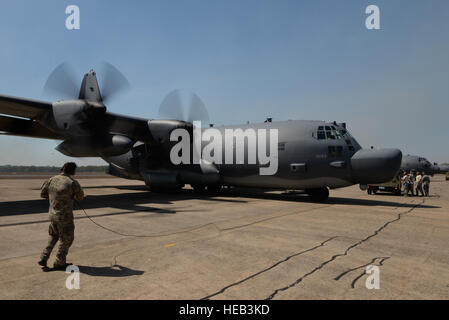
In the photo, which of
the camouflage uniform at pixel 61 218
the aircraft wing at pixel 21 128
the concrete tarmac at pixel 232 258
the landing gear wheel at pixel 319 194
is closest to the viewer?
the concrete tarmac at pixel 232 258

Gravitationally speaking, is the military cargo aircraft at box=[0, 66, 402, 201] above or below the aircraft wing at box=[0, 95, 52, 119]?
below

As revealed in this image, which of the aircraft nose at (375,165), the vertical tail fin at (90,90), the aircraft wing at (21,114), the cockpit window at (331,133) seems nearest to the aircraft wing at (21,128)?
the aircraft wing at (21,114)

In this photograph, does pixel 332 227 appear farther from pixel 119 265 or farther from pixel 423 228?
pixel 119 265

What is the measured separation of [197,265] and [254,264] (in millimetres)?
1016

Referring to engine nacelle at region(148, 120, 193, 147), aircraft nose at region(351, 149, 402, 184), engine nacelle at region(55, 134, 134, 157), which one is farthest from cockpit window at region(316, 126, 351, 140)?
engine nacelle at region(55, 134, 134, 157)

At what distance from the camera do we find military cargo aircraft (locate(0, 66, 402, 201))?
12.3 m

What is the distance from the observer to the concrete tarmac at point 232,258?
3.89 meters

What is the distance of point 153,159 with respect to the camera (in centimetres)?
1827

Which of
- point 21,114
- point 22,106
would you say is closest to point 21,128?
point 21,114

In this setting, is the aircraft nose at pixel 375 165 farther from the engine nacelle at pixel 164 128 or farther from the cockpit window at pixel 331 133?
the engine nacelle at pixel 164 128

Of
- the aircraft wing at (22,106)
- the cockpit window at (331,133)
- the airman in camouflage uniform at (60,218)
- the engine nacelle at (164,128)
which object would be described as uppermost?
the aircraft wing at (22,106)

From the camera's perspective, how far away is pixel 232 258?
17.5ft

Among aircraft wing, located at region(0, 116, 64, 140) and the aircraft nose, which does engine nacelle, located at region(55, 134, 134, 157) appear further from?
the aircraft nose
